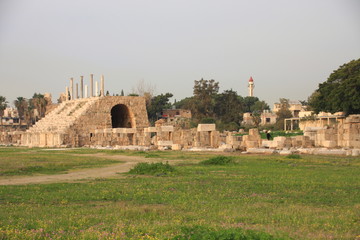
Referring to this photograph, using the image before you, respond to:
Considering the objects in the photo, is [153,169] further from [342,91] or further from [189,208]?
[342,91]

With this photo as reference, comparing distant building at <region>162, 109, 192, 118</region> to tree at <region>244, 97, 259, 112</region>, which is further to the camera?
tree at <region>244, 97, 259, 112</region>

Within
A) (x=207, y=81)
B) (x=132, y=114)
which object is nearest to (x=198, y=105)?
(x=207, y=81)

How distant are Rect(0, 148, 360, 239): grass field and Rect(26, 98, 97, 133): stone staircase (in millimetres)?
32034

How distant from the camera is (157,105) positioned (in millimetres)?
81438

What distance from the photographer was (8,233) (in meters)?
6.39

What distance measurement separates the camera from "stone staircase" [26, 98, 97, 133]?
44.7 meters

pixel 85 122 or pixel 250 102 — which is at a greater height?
pixel 250 102

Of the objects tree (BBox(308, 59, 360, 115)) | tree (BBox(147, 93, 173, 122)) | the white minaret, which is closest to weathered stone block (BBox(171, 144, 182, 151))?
tree (BBox(308, 59, 360, 115))

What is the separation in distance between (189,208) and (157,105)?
A: 73.2 meters

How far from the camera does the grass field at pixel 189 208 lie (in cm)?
653

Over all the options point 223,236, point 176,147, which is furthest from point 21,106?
point 223,236

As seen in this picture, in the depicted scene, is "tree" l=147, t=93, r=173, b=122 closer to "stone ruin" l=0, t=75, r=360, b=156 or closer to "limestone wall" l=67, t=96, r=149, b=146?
"stone ruin" l=0, t=75, r=360, b=156

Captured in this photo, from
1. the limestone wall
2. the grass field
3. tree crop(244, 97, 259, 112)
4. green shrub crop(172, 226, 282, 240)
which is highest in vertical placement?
tree crop(244, 97, 259, 112)

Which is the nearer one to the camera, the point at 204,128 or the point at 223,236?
the point at 223,236
